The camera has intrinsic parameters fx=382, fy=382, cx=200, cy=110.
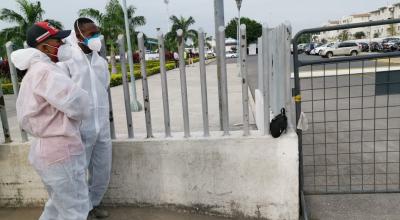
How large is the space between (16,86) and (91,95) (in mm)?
1058

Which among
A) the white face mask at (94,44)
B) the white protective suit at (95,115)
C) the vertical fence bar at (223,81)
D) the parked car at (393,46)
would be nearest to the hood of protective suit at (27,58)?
the white protective suit at (95,115)

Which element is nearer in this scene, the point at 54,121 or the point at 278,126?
the point at 54,121

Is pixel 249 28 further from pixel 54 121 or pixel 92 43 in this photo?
pixel 54 121

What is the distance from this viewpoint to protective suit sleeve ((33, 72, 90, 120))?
246cm

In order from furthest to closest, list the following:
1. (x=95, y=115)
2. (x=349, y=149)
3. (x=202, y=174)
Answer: (x=349, y=149) → (x=202, y=174) → (x=95, y=115)

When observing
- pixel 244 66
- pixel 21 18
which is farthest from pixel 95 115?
pixel 21 18

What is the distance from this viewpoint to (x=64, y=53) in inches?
106

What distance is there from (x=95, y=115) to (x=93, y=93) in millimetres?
176

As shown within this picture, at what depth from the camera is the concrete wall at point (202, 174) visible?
10.9ft

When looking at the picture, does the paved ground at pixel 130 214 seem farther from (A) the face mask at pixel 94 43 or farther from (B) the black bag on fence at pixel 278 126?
(A) the face mask at pixel 94 43

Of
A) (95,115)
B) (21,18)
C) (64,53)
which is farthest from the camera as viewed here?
(21,18)

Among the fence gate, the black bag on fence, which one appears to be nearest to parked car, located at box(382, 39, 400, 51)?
the fence gate

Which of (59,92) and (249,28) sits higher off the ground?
Answer: (249,28)

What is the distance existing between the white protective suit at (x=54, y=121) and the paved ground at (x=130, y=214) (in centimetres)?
86
